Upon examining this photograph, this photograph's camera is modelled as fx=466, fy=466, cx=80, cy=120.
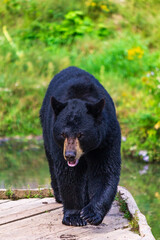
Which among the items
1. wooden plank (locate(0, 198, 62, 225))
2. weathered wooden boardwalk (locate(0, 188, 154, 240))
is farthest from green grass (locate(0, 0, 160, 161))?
weathered wooden boardwalk (locate(0, 188, 154, 240))

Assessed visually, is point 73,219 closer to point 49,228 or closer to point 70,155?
point 49,228

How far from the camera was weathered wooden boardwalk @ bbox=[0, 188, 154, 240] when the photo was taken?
3836 millimetres

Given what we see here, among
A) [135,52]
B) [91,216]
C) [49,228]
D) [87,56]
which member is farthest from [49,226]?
[87,56]

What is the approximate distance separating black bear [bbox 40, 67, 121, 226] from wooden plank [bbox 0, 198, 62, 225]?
0.50 meters

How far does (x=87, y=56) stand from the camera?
12812 millimetres

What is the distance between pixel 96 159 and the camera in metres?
3.96

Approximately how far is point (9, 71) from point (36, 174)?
4.02 m

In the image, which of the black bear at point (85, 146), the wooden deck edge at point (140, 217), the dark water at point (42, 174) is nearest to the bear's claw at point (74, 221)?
the black bear at point (85, 146)

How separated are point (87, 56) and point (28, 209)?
864 centimetres

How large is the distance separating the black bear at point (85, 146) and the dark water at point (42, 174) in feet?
4.24

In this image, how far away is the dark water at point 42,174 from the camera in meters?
6.02

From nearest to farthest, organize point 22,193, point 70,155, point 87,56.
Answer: point 70,155 → point 22,193 → point 87,56

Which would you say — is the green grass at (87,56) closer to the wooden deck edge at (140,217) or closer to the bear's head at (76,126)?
the wooden deck edge at (140,217)

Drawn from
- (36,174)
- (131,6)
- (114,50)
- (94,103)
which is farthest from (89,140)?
(131,6)
